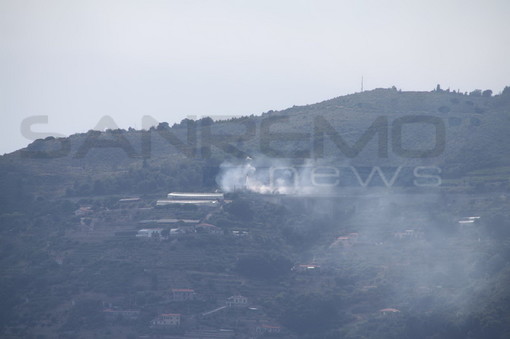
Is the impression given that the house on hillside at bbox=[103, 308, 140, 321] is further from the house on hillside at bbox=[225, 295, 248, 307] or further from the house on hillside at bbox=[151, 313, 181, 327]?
the house on hillside at bbox=[225, 295, 248, 307]

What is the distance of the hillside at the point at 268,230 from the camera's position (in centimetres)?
5781

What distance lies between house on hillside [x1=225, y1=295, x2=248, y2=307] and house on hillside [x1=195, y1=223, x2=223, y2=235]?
803cm

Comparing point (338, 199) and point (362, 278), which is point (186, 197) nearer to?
point (338, 199)

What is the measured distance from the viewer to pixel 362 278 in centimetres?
6166

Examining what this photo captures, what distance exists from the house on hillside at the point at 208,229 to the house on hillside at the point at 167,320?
9.94 metres

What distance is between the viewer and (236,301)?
5900 centimetres

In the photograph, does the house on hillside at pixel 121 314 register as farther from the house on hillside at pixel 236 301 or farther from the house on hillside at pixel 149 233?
the house on hillside at pixel 149 233

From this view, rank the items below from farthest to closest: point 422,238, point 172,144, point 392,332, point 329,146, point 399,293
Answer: point 172,144, point 329,146, point 422,238, point 399,293, point 392,332

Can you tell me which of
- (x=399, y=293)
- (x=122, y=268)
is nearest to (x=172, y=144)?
(x=122, y=268)

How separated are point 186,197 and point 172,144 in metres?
15.9

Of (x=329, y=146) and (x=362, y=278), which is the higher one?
(x=329, y=146)

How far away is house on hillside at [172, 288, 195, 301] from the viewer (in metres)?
59.2

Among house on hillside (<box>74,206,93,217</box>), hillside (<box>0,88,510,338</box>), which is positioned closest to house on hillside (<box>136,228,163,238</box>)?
hillside (<box>0,88,510,338</box>)

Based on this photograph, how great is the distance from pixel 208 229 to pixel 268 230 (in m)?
3.92
